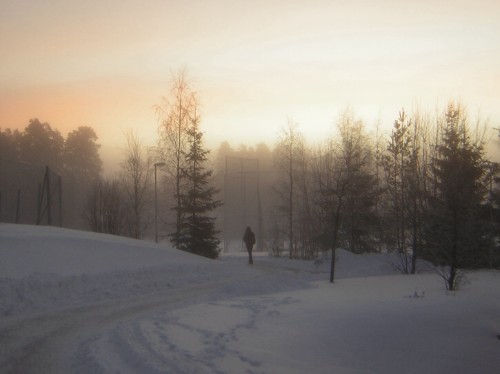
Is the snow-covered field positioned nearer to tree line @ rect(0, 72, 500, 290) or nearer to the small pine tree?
tree line @ rect(0, 72, 500, 290)

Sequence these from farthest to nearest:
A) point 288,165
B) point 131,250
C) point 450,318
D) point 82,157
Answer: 1. point 82,157
2. point 288,165
3. point 131,250
4. point 450,318

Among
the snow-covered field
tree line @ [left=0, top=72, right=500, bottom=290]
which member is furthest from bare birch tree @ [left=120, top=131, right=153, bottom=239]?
the snow-covered field

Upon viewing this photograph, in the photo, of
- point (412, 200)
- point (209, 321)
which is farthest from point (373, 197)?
point (209, 321)

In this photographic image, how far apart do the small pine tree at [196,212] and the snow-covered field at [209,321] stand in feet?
40.7

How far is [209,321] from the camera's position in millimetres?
11680

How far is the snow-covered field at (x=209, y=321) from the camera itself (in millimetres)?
8289

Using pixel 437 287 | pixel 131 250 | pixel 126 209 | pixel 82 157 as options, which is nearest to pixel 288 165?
pixel 126 209

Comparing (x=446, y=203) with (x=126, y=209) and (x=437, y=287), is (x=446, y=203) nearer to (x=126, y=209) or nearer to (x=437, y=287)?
(x=437, y=287)

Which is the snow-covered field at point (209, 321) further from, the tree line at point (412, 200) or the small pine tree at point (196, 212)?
the small pine tree at point (196, 212)

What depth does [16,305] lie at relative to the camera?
40.6ft

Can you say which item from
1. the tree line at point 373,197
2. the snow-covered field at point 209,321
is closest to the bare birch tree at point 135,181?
the tree line at point 373,197

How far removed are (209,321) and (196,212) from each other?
838 inches

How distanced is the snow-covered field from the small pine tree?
12.4m

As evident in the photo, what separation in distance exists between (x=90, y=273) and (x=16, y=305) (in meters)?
3.81
